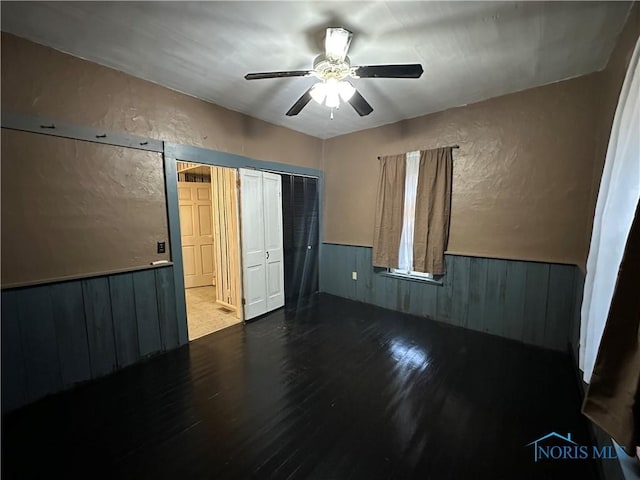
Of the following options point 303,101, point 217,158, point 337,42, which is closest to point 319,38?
point 337,42

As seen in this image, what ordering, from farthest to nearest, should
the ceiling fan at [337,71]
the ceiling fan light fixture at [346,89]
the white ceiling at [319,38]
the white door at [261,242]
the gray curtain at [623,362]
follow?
the white door at [261,242] < the ceiling fan light fixture at [346,89] < the ceiling fan at [337,71] < the white ceiling at [319,38] < the gray curtain at [623,362]

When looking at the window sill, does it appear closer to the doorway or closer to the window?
the window

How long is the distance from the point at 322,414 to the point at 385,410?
0.45 m

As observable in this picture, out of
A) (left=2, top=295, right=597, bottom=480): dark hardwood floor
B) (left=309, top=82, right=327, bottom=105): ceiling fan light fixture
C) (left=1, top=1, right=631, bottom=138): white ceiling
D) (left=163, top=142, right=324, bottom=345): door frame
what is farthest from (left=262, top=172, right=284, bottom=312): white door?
(left=309, top=82, right=327, bottom=105): ceiling fan light fixture

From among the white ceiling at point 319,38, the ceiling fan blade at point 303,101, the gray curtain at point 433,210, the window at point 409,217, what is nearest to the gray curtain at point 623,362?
the white ceiling at point 319,38

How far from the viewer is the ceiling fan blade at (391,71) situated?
165 cm

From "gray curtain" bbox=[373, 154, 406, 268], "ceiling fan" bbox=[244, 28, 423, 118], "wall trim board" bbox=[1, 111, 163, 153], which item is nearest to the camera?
"ceiling fan" bbox=[244, 28, 423, 118]

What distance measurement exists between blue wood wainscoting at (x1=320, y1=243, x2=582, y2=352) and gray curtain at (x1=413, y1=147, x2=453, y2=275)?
0.19 metres

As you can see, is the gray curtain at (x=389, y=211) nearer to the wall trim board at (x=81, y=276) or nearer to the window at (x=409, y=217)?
the window at (x=409, y=217)

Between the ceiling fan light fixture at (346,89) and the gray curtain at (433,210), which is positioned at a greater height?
the ceiling fan light fixture at (346,89)

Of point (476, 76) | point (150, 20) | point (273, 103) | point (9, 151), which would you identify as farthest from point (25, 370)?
point (476, 76)

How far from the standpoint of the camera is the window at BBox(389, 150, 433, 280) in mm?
3414

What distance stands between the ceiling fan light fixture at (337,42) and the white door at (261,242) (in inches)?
70.6

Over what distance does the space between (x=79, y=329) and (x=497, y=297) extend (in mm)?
4018
